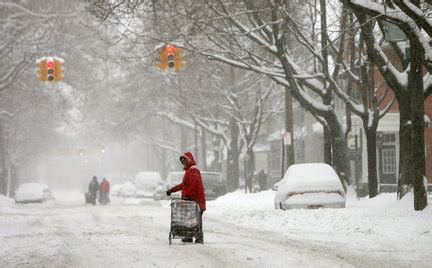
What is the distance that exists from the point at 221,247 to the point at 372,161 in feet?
37.2

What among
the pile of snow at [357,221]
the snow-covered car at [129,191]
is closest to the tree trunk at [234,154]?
the snow-covered car at [129,191]

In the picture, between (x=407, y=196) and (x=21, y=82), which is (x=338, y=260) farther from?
(x=21, y=82)

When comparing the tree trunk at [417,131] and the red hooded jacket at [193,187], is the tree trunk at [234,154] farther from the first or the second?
the red hooded jacket at [193,187]

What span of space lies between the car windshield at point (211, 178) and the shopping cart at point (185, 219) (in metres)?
22.0

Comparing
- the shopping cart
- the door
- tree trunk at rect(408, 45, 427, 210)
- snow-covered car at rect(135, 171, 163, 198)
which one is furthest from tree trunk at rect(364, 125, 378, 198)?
snow-covered car at rect(135, 171, 163, 198)

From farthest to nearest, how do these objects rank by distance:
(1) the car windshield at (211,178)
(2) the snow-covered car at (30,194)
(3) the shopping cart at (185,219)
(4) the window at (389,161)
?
(2) the snow-covered car at (30,194)
(4) the window at (389,161)
(1) the car windshield at (211,178)
(3) the shopping cart at (185,219)

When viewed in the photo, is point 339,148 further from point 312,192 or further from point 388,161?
point 388,161

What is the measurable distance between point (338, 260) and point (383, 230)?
5.26 metres

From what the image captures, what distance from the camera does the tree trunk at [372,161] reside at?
82.2 feet

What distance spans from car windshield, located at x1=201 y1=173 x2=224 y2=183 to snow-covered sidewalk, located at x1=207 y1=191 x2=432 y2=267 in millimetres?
13063

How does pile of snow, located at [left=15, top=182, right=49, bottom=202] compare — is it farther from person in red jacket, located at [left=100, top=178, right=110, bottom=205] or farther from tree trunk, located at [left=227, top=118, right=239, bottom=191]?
tree trunk, located at [left=227, top=118, right=239, bottom=191]

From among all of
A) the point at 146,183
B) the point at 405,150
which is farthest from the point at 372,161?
the point at 146,183

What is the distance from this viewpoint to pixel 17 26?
38656mm

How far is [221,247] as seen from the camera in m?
14.7
